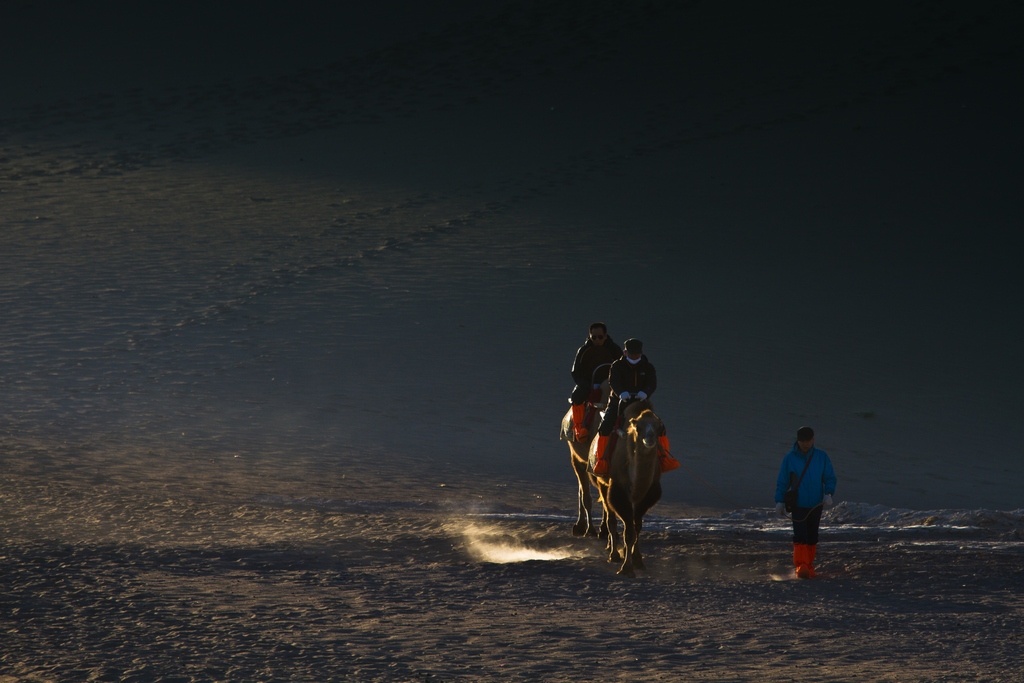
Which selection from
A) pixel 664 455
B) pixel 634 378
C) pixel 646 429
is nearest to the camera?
pixel 646 429

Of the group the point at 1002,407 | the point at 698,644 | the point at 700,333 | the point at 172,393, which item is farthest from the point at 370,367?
the point at 698,644

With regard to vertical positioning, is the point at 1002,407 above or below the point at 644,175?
below

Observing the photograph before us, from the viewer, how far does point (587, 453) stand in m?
10.4

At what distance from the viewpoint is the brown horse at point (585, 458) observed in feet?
32.7

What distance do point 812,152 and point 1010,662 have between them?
22195 mm

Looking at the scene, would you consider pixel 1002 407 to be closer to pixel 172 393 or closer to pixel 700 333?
pixel 700 333

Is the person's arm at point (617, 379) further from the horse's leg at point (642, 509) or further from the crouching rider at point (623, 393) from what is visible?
the horse's leg at point (642, 509)

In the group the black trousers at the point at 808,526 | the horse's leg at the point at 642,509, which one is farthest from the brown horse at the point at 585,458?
the black trousers at the point at 808,526

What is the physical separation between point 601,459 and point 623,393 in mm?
563

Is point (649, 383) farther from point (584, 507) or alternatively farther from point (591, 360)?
point (584, 507)

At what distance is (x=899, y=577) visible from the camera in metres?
8.58

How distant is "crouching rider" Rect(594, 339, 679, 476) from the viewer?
29.9ft

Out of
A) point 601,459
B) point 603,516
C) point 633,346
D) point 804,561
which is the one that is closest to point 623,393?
point 633,346

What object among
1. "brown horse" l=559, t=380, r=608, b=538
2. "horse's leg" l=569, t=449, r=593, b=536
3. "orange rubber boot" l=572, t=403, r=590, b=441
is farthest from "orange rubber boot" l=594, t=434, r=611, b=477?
"horse's leg" l=569, t=449, r=593, b=536
